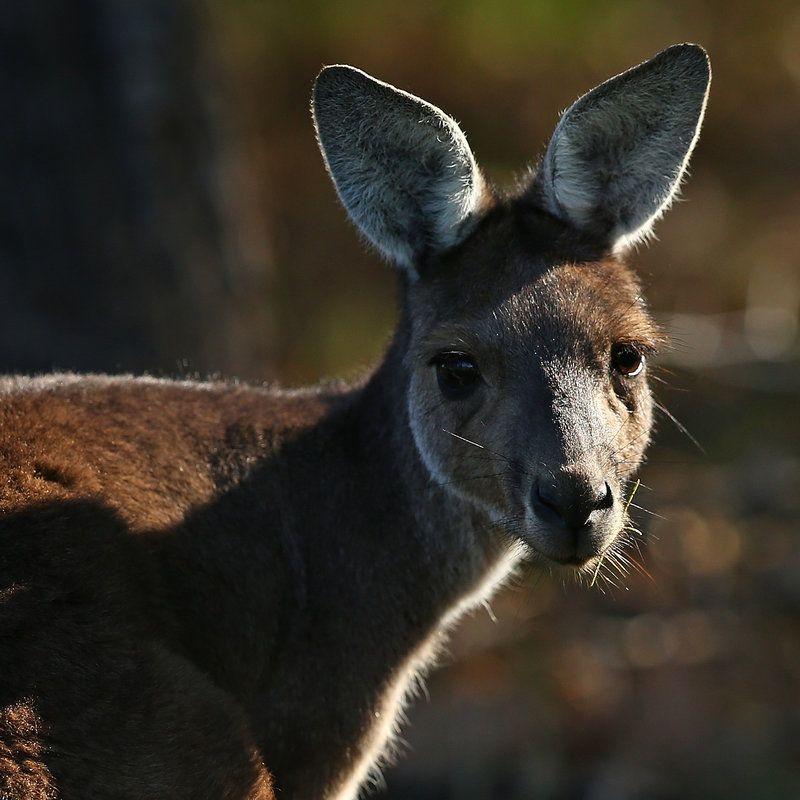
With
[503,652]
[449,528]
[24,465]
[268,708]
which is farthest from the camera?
[503,652]

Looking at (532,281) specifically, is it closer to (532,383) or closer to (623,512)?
(532,383)

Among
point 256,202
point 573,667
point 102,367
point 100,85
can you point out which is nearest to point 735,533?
point 573,667

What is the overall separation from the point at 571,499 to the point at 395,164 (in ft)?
6.26

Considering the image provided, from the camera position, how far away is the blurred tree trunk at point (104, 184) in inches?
366

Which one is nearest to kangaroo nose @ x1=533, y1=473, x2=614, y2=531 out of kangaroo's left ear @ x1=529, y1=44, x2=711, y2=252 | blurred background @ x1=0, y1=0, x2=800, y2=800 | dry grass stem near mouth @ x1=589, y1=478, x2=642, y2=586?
dry grass stem near mouth @ x1=589, y1=478, x2=642, y2=586

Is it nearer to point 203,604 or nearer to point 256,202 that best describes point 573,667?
point 203,604

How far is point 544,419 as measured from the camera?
210 inches

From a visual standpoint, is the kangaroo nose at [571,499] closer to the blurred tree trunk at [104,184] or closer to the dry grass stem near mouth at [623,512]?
the dry grass stem near mouth at [623,512]

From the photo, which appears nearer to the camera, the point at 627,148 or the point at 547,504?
the point at 547,504

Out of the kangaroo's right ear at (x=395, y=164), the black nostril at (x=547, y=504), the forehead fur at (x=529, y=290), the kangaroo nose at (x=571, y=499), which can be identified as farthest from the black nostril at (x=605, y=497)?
the kangaroo's right ear at (x=395, y=164)

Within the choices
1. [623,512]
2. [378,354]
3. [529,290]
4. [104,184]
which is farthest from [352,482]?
[104,184]

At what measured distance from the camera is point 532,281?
577 centimetres

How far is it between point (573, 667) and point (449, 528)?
12.9ft

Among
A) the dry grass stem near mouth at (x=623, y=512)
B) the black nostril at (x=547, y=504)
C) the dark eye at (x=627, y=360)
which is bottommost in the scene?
the dry grass stem near mouth at (x=623, y=512)
